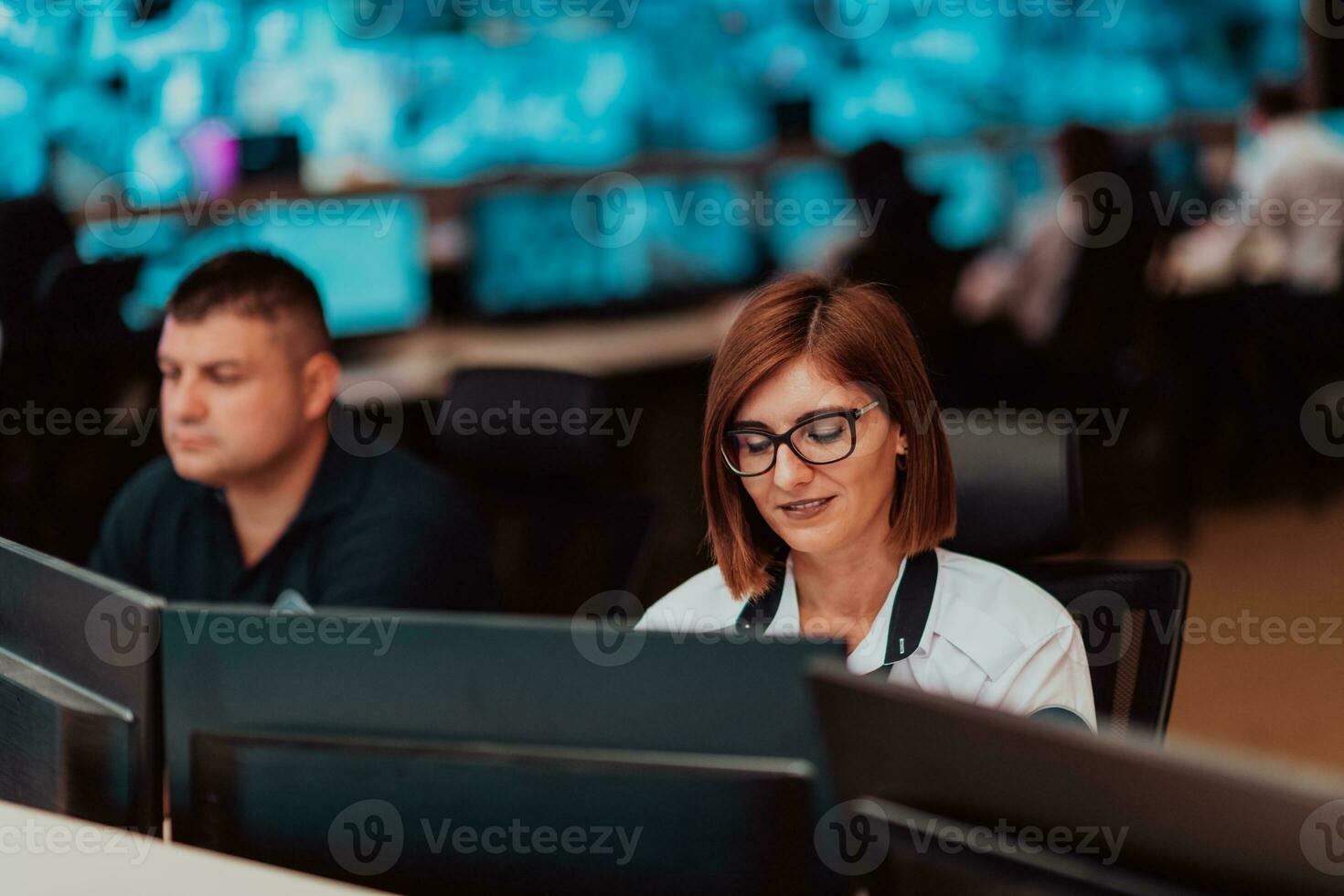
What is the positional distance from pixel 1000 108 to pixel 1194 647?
9.56 feet

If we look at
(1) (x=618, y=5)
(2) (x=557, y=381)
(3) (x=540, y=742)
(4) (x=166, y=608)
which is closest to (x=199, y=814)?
(4) (x=166, y=608)

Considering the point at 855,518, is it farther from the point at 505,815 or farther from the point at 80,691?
the point at 80,691

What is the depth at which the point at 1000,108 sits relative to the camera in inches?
237

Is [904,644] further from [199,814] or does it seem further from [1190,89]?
[1190,89]

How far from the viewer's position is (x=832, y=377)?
5.24 feet

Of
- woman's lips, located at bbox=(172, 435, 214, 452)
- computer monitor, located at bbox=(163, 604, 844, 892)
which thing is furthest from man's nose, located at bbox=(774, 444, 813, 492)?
woman's lips, located at bbox=(172, 435, 214, 452)

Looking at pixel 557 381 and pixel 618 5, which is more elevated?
pixel 618 5

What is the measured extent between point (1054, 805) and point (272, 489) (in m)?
1.67

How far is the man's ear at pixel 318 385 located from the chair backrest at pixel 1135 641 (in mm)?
1199

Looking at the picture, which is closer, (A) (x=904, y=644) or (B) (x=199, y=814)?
(B) (x=199, y=814)

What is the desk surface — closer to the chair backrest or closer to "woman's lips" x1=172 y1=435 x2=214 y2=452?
"woman's lips" x1=172 y1=435 x2=214 y2=452

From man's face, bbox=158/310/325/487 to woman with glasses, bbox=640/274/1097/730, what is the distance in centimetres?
80

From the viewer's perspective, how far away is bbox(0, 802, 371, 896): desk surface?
4.00 feet

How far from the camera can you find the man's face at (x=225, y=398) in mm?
2160
